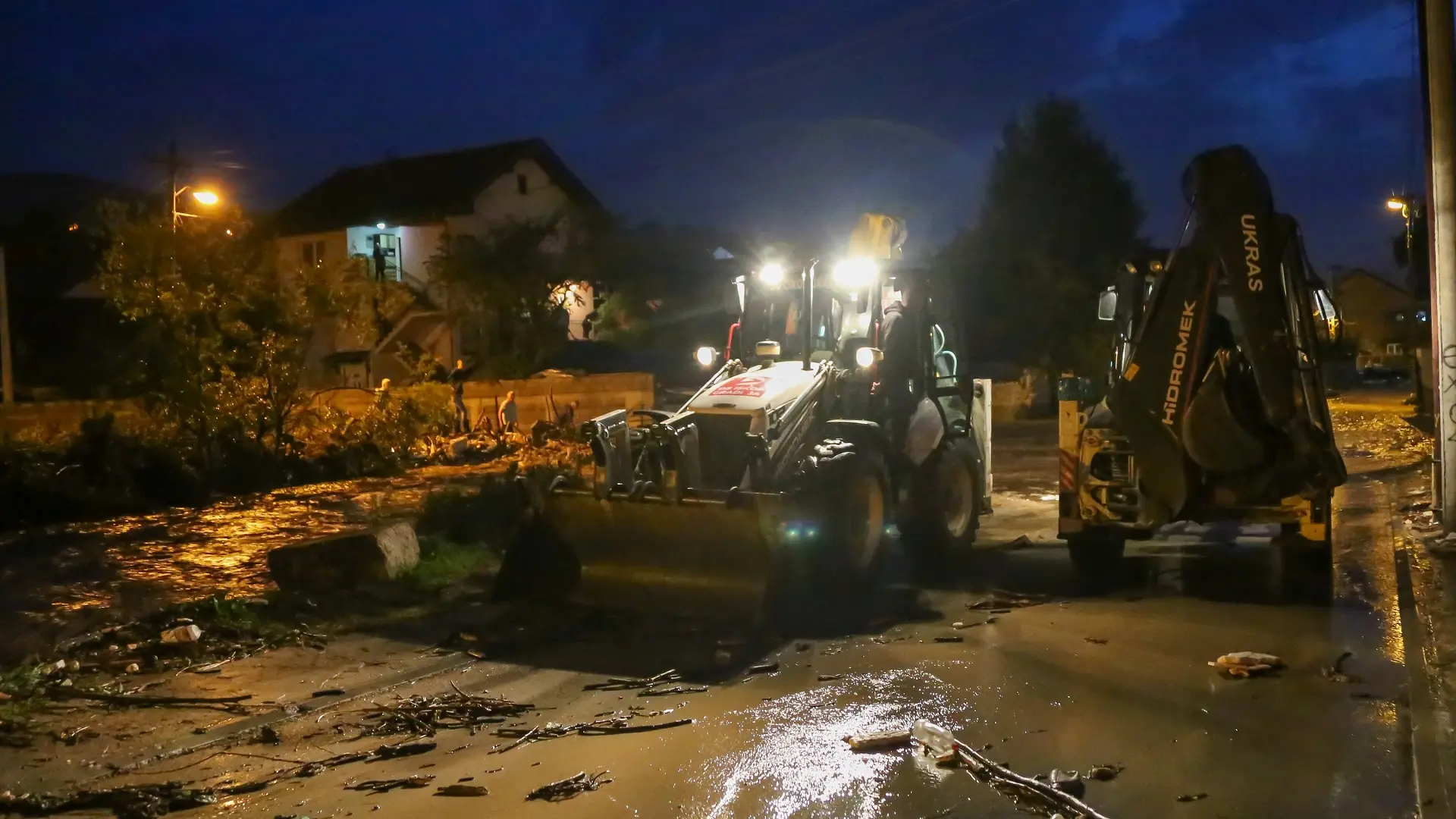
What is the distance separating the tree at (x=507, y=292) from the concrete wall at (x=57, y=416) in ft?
37.7

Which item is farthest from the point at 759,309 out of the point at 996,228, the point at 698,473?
the point at 996,228

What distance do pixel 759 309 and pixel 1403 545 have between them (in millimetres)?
6714

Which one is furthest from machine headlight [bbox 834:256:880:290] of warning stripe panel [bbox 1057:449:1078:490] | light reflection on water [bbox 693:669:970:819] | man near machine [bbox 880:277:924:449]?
light reflection on water [bbox 693:669:970:819]

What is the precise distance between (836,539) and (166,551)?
7.05m

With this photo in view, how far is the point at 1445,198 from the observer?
12.4 m

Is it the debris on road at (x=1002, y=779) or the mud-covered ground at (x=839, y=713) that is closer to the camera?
the debris on road at (x=1002, y=779)

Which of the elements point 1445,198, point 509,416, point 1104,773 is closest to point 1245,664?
point 1104,773

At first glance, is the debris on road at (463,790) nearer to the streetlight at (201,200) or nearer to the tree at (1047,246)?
the streetlight at (201,200)

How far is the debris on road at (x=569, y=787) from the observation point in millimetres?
6289

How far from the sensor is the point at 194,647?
9.45 metres

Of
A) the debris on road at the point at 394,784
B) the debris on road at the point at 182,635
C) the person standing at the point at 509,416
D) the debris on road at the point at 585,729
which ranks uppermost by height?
the person standing at the point at 509,416

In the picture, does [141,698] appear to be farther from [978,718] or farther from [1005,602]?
[1005,602]

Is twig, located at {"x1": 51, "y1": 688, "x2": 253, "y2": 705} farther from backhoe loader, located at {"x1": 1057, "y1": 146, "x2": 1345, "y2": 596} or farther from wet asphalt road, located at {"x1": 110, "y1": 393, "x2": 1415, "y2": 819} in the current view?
backhoe loader, located at {"x1": 1057, "y1": 146, "x2": 1345, "y2": 596}

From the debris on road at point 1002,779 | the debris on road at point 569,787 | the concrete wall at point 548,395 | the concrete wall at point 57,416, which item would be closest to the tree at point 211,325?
the concrete wall at point 57,416
